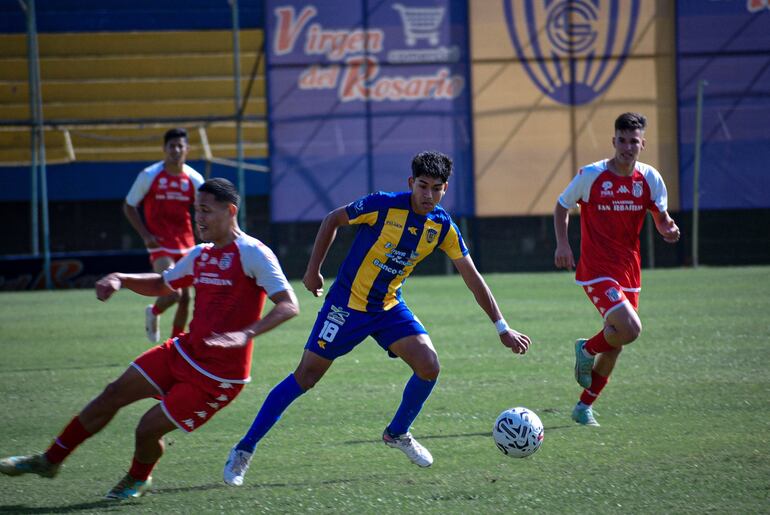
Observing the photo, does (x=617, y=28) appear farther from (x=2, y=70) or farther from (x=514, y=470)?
(x=514, y=470)

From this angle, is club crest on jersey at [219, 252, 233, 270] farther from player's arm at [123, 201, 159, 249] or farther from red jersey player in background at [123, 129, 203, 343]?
player's arm at [123, 201, 159, 249]

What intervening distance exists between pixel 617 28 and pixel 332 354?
62.1ft

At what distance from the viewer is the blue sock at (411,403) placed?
6239 millimetres

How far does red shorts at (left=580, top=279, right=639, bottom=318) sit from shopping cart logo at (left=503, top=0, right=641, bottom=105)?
1602 cm

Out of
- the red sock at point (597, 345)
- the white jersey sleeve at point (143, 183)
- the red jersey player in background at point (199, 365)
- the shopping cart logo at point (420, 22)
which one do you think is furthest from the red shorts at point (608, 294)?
the shopping cart logo at point (420, 22)

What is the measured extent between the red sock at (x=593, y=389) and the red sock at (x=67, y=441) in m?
3.52

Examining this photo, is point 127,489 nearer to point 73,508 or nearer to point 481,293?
point 73,508

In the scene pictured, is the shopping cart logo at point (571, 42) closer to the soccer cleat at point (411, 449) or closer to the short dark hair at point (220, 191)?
the soccer cleat at point (411, 449)

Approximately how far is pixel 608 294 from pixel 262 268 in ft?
10.5

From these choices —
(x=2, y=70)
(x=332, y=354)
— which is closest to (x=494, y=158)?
A: (x=2, y=70)

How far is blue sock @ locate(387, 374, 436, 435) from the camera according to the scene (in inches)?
246

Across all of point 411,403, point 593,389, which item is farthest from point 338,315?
point 593,389

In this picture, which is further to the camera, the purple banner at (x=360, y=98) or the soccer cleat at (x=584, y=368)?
the purple banner at (x=360, y=98)

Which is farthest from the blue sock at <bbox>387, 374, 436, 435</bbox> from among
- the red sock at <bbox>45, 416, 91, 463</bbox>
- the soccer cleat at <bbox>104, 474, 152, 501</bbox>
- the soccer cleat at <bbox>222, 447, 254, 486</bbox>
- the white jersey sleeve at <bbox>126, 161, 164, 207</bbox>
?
the white jersey sleeve at <bbox>126, 161, 164, 207</bbox>
